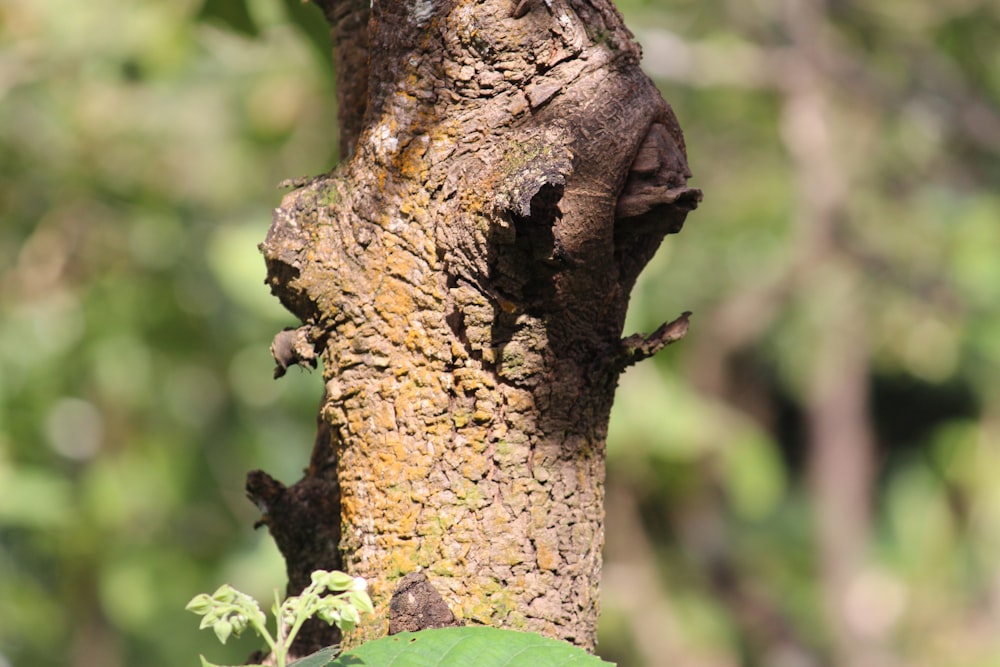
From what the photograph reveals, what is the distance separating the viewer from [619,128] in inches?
37.2

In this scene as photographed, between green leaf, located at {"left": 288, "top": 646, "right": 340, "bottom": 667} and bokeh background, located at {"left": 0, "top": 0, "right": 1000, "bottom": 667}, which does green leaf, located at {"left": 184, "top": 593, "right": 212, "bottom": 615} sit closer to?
green leaf, located at {"left": 288, "top": 646, "right": 340, "bottom": 667}

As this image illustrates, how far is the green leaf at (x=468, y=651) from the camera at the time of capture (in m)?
0.81

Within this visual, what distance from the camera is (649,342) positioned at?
3.25 ft

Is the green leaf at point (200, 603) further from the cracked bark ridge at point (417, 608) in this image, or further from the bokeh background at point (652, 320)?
the bokeh background at point (652, 320)

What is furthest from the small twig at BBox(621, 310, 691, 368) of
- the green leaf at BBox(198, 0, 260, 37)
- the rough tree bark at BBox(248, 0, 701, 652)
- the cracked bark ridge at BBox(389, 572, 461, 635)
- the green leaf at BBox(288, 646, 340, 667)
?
the green leaf at BBox(198, 0, 260, 37)

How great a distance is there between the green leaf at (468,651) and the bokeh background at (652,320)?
1.46 m

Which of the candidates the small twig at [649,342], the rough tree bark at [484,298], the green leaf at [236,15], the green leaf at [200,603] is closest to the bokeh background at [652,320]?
the green leaf at [236,15]

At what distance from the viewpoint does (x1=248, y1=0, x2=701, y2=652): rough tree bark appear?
3.12ft

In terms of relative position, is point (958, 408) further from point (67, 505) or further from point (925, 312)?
point (67, 505)

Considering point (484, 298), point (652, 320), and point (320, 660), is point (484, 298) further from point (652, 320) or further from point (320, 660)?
point (652, 320)

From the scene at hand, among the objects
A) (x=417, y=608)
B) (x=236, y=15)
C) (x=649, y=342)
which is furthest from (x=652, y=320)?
(x=417, y=608)

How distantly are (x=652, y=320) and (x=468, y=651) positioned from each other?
148 inches

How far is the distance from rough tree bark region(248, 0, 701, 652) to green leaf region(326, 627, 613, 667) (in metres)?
0.11

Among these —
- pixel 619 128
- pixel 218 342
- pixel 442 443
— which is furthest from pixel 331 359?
pixel 218 342
